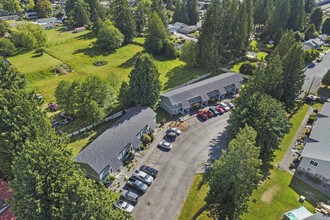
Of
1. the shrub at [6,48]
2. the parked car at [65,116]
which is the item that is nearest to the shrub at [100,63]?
the parked car at [65,116]

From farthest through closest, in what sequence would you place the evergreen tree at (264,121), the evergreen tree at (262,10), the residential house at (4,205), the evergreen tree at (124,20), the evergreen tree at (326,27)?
the evergreen tree at (262,10) < the evergreen tree at (326,27) < the evergreen tree at (124,20) < the evergreen tree at (264,121) < the residential house at (4,205)

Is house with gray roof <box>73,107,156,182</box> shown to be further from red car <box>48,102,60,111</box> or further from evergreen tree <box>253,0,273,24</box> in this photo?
evergreen tree <box>253,0,273,24</box>

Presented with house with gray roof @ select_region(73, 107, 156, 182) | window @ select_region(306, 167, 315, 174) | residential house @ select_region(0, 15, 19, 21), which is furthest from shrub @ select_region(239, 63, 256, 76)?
residential house @ select_region(0, 15, 19, 21)

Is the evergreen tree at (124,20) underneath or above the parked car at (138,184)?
above

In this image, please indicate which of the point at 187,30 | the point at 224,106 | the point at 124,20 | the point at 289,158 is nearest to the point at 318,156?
the point at 289,158

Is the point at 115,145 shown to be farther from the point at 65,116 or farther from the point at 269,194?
the point at 269,194

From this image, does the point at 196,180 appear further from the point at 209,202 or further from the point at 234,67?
the point at 234,67

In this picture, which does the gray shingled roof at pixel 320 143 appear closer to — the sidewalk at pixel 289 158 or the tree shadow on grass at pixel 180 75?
the sidewalk at pixel 289 158

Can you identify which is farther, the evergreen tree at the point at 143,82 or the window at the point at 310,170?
the evergreen tree at the point at 143,82
